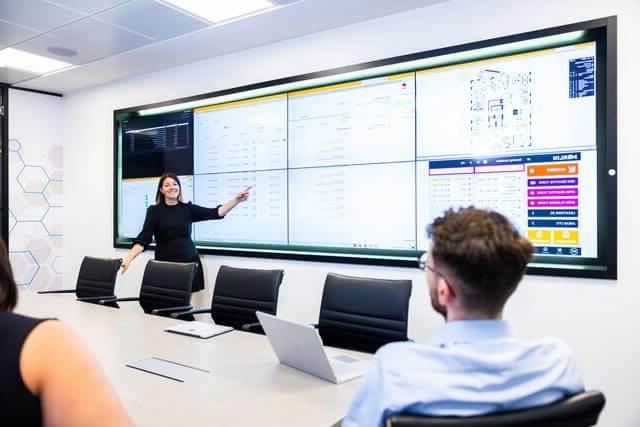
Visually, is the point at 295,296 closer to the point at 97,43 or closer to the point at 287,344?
the point at 287,344

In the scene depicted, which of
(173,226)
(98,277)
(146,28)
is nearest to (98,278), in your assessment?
(98,277)

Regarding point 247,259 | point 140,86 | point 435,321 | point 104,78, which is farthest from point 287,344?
point 104,78

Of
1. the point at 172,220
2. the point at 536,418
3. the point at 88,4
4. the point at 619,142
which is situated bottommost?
the point at 536,418

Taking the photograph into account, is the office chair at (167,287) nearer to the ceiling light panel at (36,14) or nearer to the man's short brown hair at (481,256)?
the ceiling light panel at (36,14)

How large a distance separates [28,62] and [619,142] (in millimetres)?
4947

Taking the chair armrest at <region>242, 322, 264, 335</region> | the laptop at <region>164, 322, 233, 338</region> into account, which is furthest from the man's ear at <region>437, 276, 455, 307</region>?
the chair armrest at <region>242, 322, 264, 335</region>

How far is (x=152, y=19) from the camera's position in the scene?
3428 millimetres

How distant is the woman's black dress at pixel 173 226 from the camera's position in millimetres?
4113

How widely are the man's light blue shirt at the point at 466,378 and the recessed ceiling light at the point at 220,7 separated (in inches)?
113

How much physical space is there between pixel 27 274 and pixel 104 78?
7.76 ft

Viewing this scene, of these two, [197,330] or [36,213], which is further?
[36,213]

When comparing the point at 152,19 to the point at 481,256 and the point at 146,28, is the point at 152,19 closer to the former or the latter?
the point at 146,28

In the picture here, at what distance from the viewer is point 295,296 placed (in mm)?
3805

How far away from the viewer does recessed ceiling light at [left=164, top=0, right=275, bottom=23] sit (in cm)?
319
